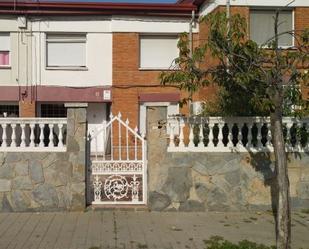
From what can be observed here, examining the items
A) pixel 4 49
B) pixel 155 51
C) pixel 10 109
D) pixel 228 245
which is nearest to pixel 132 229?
pixel 228 245

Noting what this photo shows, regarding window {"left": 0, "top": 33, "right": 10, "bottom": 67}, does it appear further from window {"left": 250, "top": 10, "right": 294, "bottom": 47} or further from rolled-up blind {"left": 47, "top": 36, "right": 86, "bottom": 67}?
window {"left": 250, "top": 10, "right": 294, "bottom": 47}

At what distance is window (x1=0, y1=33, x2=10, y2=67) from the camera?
792 inches

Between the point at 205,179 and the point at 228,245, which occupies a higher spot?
the point at 205,179

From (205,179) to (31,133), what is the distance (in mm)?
3336

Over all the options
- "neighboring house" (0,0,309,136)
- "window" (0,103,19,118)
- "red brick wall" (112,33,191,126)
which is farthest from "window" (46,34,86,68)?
"window" (0,103,19,118)

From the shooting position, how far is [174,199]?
10.4 m

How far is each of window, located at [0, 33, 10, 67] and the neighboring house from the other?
4cm

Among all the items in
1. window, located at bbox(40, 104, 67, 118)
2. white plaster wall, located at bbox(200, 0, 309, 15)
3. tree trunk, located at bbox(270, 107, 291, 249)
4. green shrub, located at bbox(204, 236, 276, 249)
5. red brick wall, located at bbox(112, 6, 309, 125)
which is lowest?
green shrub, located at bbox(204, 236, 276, 249)

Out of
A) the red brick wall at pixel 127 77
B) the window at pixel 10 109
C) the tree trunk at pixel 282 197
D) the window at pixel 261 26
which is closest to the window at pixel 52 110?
the window at pixel 10 109

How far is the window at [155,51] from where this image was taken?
2064 centimetres

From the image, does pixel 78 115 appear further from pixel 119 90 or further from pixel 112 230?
pixel 119 90

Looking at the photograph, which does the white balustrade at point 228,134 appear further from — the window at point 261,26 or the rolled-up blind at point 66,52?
the rolled-up blind at point 66,52

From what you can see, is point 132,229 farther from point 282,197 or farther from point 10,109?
point 10,109

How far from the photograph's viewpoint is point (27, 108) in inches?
790
